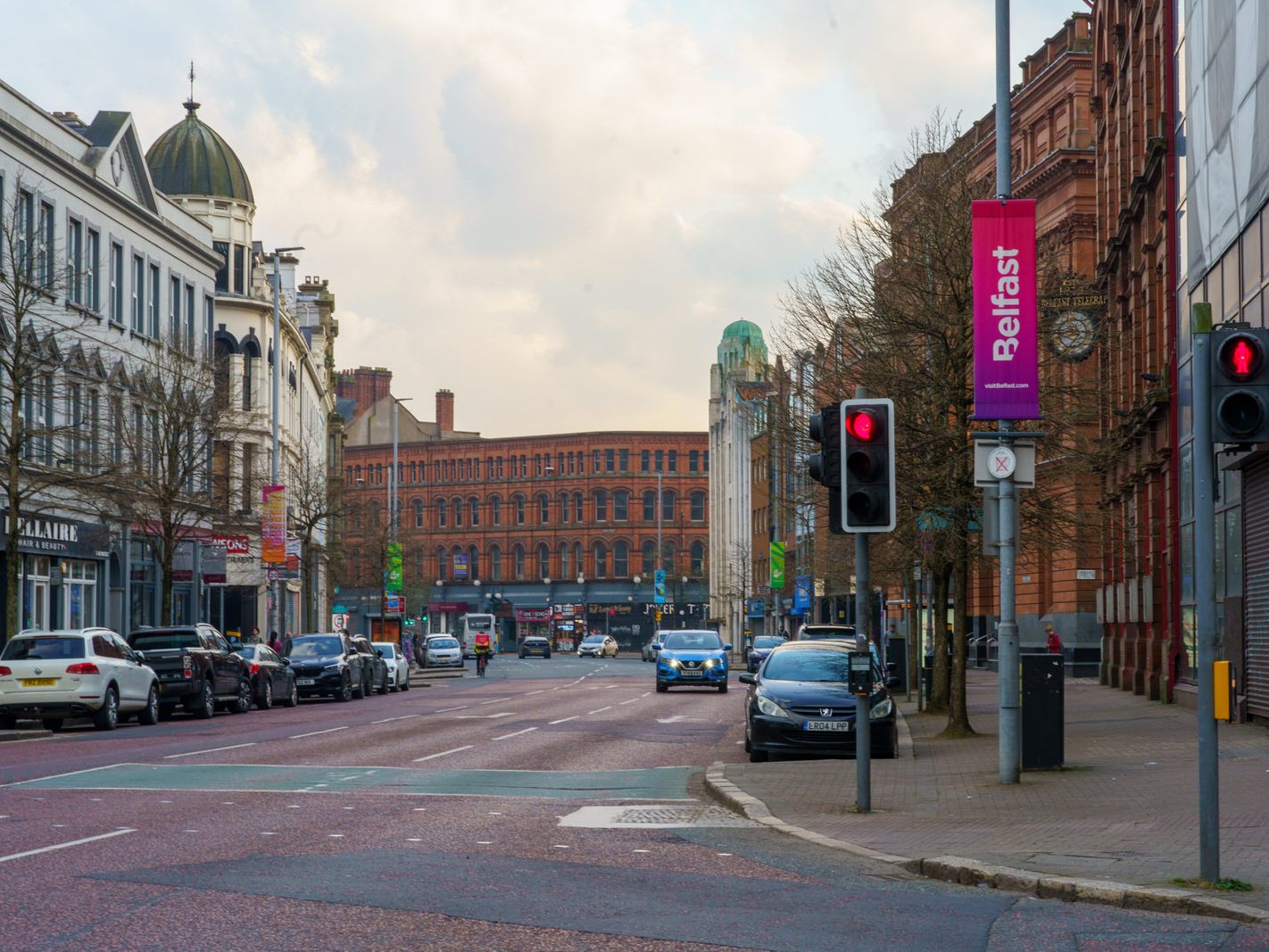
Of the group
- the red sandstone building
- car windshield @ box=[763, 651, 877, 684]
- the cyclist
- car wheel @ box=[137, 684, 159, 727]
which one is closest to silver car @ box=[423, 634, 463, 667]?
the cyclist

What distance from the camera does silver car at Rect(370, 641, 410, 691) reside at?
49906mm

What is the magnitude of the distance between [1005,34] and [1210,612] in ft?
35.7

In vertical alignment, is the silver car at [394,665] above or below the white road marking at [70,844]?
below

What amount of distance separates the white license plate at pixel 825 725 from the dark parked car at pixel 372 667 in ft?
87.1

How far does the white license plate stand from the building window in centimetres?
3288

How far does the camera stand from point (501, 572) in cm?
13438

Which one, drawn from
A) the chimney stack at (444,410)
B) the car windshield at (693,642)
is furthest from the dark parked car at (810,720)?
the chimney stack at (444,410)

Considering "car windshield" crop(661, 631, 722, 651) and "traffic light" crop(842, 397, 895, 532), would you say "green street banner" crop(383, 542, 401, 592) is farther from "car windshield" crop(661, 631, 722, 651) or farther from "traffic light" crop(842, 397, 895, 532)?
"traffic light" crop(842, 397, 895, 532)

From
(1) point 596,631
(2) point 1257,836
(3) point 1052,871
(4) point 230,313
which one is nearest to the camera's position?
(3) point 1052,871

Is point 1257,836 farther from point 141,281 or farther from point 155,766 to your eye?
point 141,281

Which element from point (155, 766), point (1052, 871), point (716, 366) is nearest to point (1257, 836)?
point (1052, 871)

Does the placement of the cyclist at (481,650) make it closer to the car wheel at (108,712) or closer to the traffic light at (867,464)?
the car wheel at (108,712)

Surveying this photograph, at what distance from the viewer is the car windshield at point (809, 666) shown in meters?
21.5

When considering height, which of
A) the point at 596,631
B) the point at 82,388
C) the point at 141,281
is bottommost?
the point at 596,631
